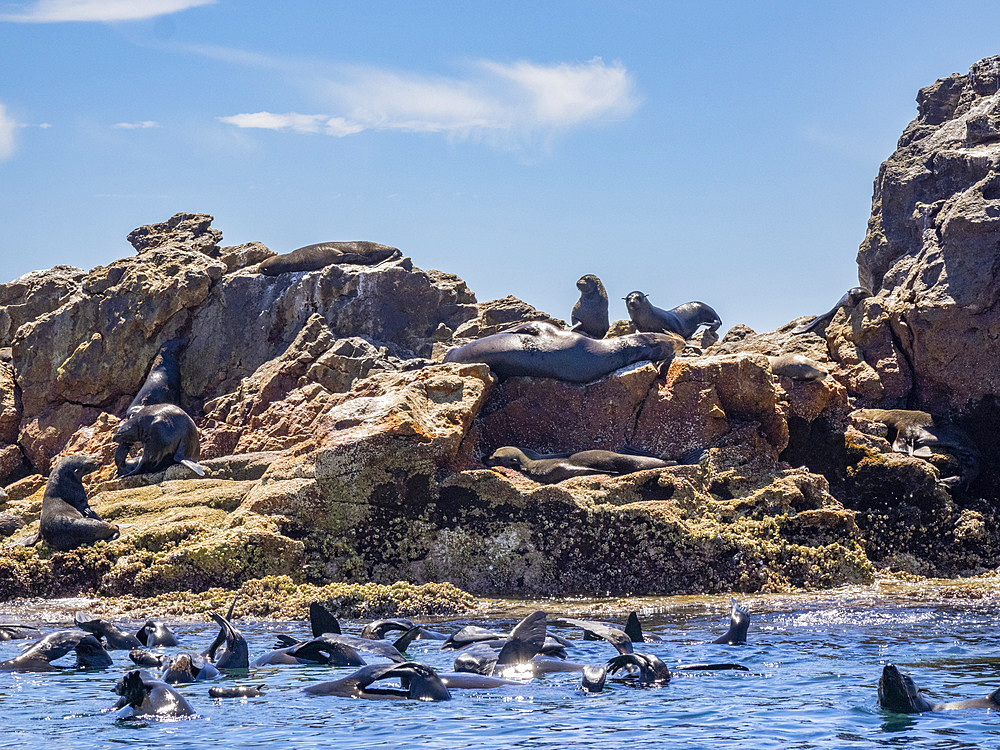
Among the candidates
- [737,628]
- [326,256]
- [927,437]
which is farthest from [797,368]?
[326,256]

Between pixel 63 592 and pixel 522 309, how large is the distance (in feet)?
30.3

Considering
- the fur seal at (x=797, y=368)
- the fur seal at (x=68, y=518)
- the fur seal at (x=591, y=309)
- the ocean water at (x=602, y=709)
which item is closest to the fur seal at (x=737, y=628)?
the ocean water at (x=602, y=709)

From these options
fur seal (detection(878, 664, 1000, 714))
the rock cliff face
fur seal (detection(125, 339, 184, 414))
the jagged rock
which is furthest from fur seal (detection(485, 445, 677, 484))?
the jagged rock

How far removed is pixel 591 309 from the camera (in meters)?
16.6

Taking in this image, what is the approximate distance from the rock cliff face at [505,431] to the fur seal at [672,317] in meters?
1.33

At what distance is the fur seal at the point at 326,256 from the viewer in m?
19.0

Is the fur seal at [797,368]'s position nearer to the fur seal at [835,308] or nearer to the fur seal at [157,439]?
the fur seal at [835,308]

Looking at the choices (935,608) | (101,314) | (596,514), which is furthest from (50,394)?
(935,608)

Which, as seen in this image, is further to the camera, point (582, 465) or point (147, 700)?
point (582, 465)

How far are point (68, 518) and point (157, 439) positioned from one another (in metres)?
3.53

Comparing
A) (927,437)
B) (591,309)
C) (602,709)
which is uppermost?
(591,309)

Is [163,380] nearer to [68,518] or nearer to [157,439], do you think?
[157,439]

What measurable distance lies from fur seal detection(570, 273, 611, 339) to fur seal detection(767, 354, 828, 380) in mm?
3702

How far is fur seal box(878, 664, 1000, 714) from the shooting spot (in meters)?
5.64
